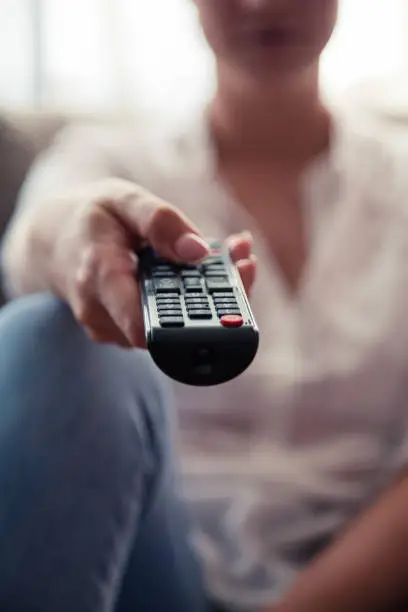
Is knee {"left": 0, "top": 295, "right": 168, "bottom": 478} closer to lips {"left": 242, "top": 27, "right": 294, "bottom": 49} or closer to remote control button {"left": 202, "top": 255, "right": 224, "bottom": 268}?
remote control button {"left": 202, "top": 255, "right": 224, "bottom": 268}

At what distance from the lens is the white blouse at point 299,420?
55 centimetres

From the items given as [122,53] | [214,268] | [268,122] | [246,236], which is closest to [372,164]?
[268,122]

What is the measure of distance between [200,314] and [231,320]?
0.05 feet

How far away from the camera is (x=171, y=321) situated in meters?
0.31

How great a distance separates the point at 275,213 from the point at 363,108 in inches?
7.7

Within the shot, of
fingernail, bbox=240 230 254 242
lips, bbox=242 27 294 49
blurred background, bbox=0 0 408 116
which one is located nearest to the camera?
fingernail, bbox=240 230 254 242

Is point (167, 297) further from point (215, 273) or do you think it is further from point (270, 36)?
point (270, 36)

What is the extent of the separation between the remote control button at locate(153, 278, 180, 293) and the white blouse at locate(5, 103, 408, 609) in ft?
0.61

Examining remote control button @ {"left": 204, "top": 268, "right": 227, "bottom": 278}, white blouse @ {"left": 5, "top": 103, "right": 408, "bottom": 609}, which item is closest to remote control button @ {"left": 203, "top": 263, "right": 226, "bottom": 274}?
remote control button @ {"left": 204, "top": 268, "right": 227, "bottom": 278}

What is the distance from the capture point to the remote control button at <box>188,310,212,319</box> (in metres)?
0.31

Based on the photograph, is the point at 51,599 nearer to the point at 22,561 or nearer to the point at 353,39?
the point at 22,561

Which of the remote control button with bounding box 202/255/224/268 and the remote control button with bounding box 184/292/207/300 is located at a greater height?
the remote control button with bounding box 184/292/207/300

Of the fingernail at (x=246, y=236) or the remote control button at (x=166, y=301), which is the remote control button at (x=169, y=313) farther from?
the fingernail at (x=246, y=236)

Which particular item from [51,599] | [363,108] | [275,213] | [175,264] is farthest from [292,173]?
[51,599]
